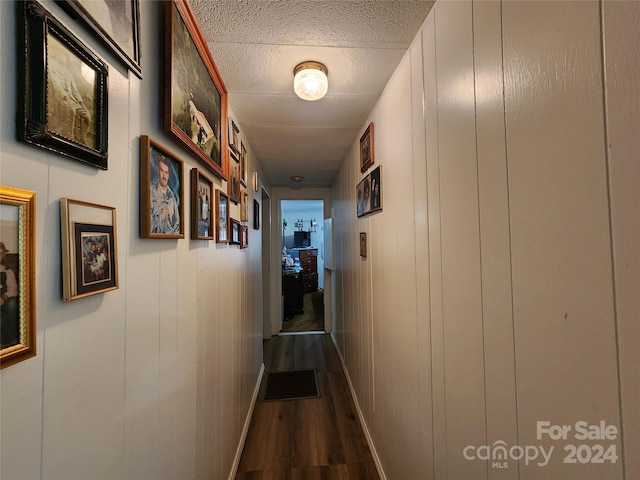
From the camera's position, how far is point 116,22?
593 mm

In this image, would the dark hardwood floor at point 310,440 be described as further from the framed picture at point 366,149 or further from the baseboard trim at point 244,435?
the framed picture at point 366,149

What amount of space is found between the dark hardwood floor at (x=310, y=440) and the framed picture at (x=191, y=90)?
1816 millimetres

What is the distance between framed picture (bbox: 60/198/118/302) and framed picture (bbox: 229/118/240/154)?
43.2 inches

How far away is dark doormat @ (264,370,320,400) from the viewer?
2.46m

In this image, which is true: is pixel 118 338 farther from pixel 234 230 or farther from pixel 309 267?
pixel 309 267

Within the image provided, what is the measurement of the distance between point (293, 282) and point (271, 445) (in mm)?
3138

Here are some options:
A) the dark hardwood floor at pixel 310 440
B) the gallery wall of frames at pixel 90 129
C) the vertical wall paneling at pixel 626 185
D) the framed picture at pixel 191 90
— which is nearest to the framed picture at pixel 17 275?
the gallery wall of frames at pixel 90 129

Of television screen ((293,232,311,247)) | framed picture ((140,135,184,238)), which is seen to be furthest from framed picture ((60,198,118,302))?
television screen ((293,232,311,247))

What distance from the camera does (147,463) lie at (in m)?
0.74

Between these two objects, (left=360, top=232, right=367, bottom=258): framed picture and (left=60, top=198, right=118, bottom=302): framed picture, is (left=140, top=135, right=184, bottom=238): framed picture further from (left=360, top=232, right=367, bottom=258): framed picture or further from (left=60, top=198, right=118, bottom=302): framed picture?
(left=360, top=232, right=367, bottom=258): framed picture

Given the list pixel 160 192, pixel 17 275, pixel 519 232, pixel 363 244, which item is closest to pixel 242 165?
pixel 363 244

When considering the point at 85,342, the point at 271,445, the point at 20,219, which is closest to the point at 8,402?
the point at 85,342

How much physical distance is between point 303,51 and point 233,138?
686mm

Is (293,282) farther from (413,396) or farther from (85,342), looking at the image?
(85,342)
